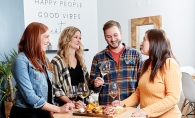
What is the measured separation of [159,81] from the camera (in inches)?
72.4

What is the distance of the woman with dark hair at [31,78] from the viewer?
1812 mm

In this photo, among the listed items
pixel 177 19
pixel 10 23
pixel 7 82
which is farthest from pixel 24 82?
pixel 177 19

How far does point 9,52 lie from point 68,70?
1777 mm

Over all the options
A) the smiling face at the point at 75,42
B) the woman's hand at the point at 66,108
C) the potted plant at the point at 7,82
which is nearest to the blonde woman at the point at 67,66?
the smiling face at the point at 75,42

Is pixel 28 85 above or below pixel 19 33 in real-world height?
below

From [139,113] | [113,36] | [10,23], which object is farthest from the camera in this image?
[10,23]

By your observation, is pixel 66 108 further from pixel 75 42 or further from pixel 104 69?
pixel 75 42

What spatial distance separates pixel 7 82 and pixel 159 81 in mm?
2638

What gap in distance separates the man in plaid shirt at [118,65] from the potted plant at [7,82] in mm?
1549

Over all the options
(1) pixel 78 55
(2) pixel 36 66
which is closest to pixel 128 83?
(1) pixel 78 55

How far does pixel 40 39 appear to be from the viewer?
1.90 m

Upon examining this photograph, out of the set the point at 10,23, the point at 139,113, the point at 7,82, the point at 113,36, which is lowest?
the point at 7,82

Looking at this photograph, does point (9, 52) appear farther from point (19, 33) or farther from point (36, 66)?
point (36, 66)

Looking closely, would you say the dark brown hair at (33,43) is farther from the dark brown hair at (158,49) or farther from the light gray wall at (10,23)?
the light gray wall at (10,23)
